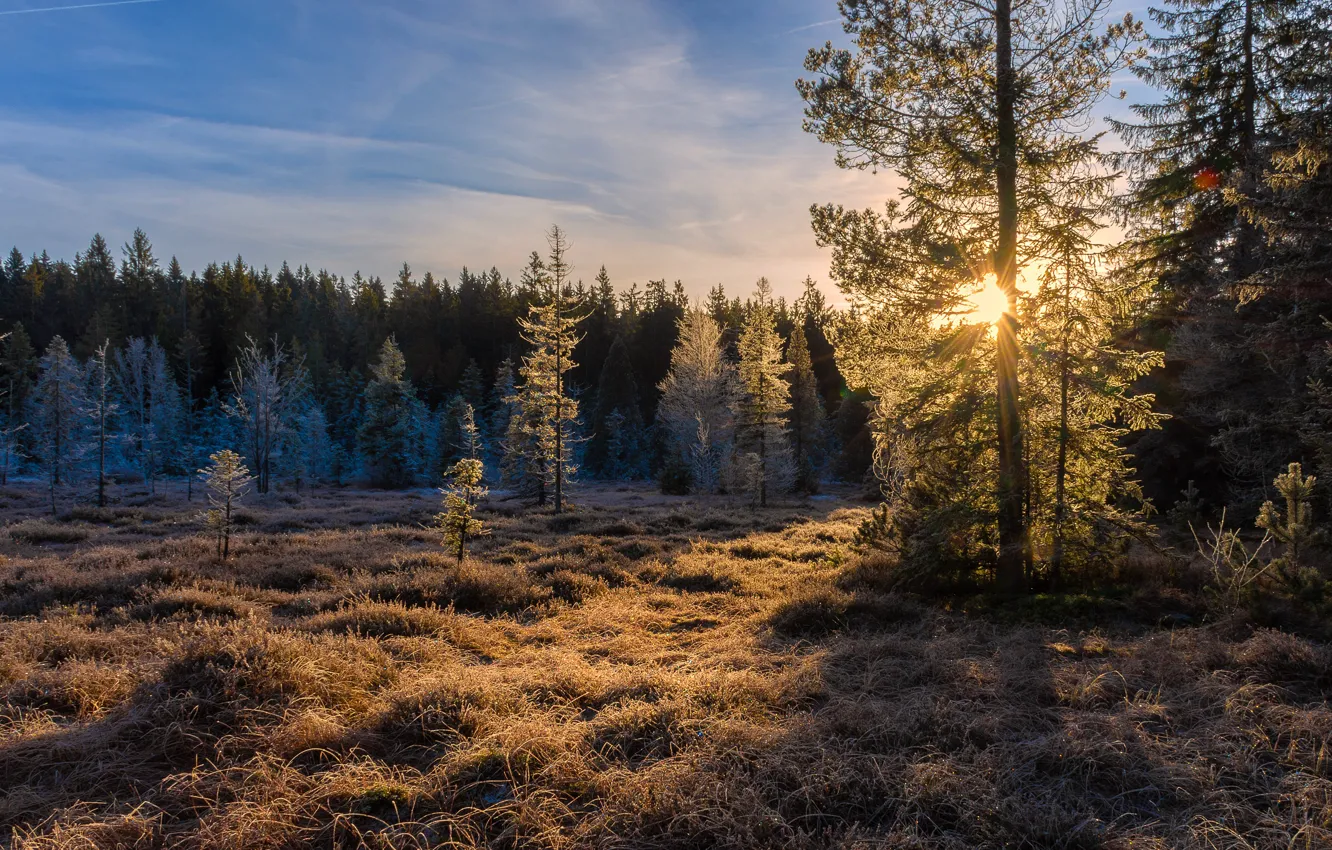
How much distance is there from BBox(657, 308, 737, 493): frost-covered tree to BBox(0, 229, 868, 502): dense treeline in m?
6.14

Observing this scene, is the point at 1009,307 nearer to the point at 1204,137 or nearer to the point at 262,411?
the point at 1204,137

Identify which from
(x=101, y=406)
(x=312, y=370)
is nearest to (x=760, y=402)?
(x=101, y=406)

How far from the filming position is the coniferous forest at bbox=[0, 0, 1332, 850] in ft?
12.4

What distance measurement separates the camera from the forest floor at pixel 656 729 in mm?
3520

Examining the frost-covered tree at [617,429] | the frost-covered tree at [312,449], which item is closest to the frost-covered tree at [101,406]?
the frost-covered tree at [312,449]

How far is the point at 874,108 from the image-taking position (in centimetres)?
958

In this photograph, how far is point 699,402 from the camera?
42.6 m

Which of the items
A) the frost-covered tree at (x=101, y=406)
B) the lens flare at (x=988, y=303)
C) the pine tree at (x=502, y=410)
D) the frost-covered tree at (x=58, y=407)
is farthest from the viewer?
the pine tree at (x=502, y=410)

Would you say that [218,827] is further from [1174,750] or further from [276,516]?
[276,516]

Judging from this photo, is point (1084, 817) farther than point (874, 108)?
No

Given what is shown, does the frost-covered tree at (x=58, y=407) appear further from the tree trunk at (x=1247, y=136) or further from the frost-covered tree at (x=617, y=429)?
the tree trunk at (x=1247, y=136)

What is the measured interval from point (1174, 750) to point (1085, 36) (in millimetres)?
9196

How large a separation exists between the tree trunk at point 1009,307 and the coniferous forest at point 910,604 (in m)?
0.05

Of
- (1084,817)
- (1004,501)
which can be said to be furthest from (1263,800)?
A: (1004,501)
